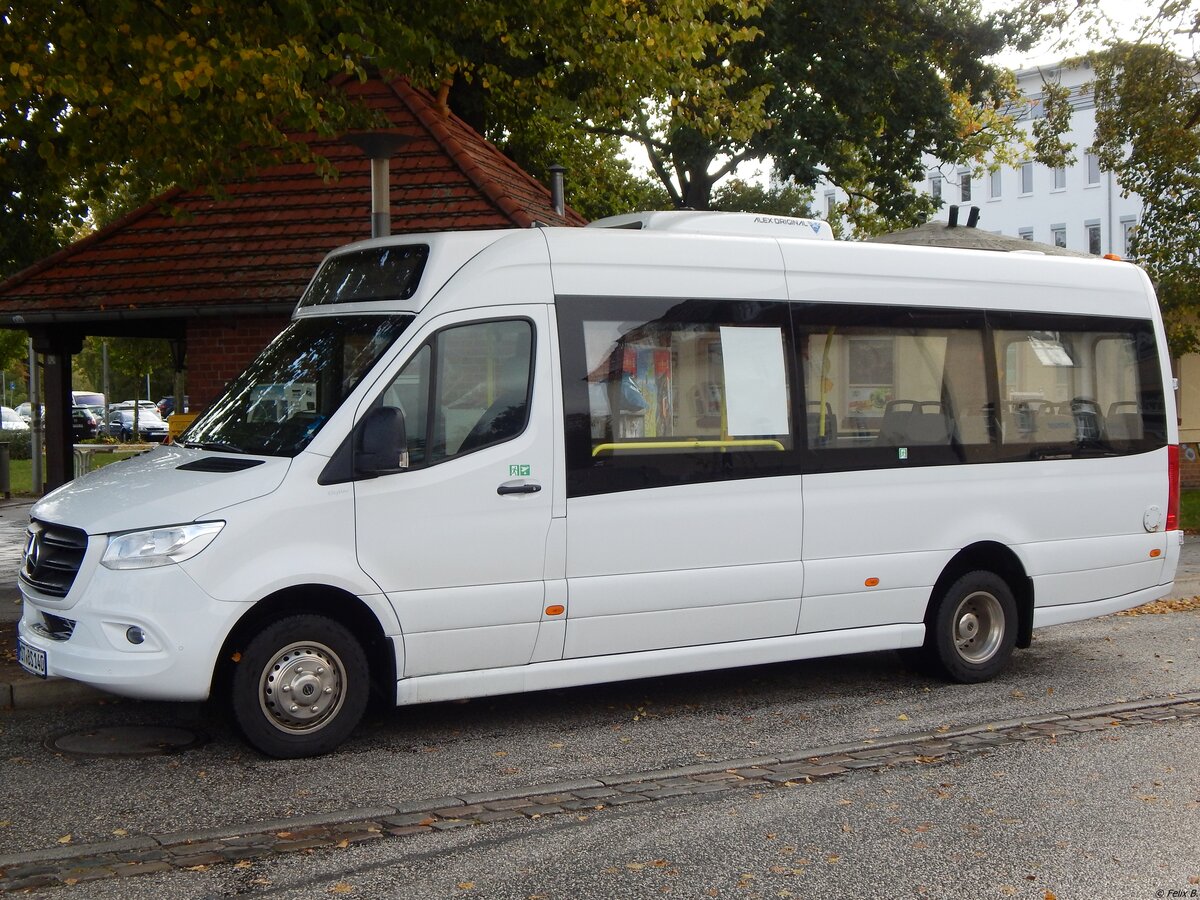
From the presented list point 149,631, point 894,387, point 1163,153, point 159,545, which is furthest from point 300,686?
point 1163,153

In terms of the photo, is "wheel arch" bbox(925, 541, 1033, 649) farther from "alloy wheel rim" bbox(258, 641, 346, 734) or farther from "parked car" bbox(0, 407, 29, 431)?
"parked car" bbox(0, 407, 29, 431)

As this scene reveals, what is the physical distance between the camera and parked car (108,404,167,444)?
51.7 metres

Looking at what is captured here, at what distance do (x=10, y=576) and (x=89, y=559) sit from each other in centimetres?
708

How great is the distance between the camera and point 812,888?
4.91 m

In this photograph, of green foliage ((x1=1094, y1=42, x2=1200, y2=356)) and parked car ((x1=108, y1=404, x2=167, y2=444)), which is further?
parked car ((x1=108, y1=404, x2=167, y2=444))

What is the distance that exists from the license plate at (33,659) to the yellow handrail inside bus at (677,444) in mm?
2900

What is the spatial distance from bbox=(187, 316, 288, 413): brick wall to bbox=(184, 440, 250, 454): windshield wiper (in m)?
6.80

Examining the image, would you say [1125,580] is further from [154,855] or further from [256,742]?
[154,855]

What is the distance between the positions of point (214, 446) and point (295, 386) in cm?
53

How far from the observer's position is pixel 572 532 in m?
7.27

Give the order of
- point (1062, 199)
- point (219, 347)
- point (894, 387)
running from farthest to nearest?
point (1062, 199) < point (219, 347) < point (894, 387)

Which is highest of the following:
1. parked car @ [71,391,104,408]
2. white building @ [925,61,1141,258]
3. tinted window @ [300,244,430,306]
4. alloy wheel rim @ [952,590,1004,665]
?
white building @ [925,61,1141,258]

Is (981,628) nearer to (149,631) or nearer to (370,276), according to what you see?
(370,276)

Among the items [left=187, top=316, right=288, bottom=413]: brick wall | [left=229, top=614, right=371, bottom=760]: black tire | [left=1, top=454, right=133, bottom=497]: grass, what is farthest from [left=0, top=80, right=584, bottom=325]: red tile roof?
[left=229, top=614, right=371, bottom=760]: black tire
